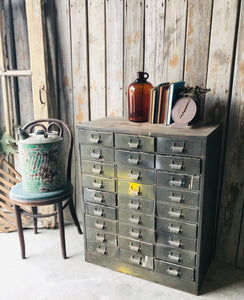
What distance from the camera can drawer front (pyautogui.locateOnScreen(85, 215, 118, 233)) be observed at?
1.94 metres

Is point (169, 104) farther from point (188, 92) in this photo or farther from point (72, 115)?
point (72, 115)

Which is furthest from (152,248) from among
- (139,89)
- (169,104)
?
(139,89)

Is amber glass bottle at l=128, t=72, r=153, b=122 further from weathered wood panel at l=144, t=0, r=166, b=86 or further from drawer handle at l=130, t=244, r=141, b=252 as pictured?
drawer handle at l=130, t=244, r=141, b=252

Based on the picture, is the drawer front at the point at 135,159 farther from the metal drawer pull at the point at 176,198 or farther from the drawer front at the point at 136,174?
the metal drawer pull at the point at 176,198

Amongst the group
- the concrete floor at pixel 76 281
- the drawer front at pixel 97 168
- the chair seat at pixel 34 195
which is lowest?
the concrete floor at pixel 76 281

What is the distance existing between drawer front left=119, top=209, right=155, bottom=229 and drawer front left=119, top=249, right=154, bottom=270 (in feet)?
0.73

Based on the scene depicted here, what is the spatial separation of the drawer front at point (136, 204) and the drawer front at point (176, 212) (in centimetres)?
5

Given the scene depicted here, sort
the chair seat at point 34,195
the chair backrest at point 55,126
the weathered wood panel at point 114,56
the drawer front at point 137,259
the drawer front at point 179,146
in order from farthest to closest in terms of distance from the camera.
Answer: the chair backrest at point 55,126, the weathered wood panel at point 114,56, the chair seat at point 34,195, the drawer front at point 137,259, the drawer front at point 179,146

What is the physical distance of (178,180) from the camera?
164 centimetres

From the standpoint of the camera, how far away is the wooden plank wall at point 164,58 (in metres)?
1.83

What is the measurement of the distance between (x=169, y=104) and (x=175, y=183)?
488mm

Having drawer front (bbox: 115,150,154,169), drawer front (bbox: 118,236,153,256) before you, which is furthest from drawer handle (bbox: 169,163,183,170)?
drawer front (bbox: 118,236,153,256)

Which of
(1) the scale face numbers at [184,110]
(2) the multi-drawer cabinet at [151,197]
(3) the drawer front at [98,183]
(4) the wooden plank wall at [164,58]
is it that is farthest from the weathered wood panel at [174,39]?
(3) the drawer front at [98,183]

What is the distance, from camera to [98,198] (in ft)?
6.36
